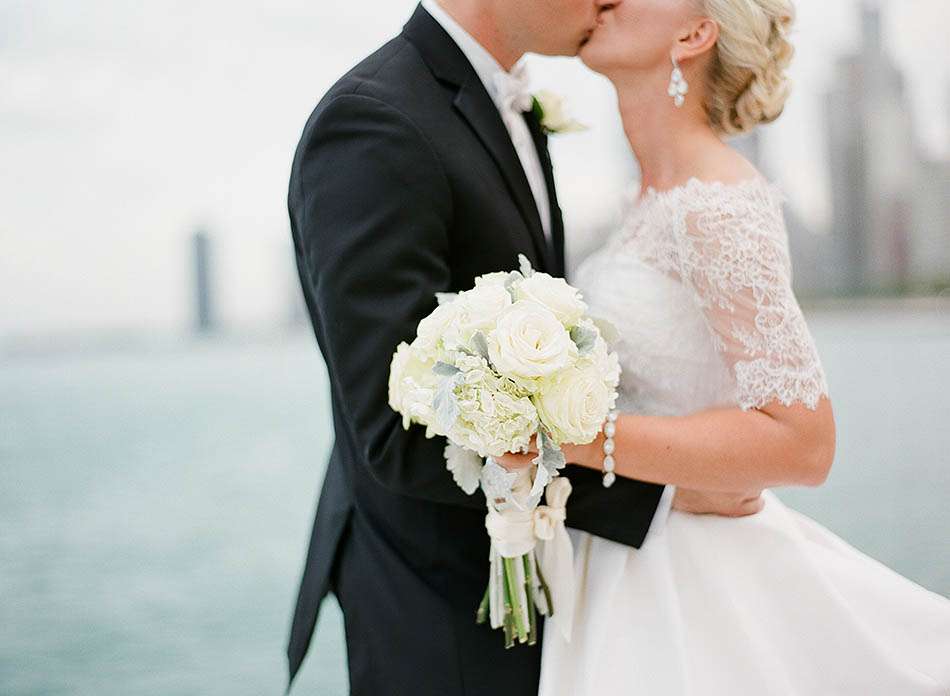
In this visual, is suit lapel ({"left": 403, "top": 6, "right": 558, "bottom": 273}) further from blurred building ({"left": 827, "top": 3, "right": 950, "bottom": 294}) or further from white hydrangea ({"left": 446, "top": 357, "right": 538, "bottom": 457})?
blurred building ({"left": 827, "top": 3, "right": 950, "bottom": 294})

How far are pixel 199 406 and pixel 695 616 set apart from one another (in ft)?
85.1

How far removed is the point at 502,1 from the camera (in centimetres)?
166

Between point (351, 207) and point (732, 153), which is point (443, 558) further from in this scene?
point (732, 153)

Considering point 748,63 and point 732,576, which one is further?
point 748,63

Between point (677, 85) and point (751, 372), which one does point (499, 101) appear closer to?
point (677, 85)

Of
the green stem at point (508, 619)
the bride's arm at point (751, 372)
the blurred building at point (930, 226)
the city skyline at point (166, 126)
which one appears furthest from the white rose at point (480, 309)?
the blurred building at point (930, 226)

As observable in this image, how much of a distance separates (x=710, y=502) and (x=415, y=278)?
70 cm

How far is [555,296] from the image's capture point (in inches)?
47.2

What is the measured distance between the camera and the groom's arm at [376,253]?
1.31 metres

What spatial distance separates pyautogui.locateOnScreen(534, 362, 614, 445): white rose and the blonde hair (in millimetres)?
847

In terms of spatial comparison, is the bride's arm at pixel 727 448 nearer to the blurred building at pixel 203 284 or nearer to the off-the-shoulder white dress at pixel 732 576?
the off-the-shoulder white dress at pixel 732 576

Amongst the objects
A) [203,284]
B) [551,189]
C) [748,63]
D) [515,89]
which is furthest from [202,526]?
[748,63]

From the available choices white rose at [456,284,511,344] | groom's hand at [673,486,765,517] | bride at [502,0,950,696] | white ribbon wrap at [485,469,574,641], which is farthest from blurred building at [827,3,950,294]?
white rose at [456,284,511,344]

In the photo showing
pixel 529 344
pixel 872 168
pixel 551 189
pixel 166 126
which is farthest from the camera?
pixel 166 126
